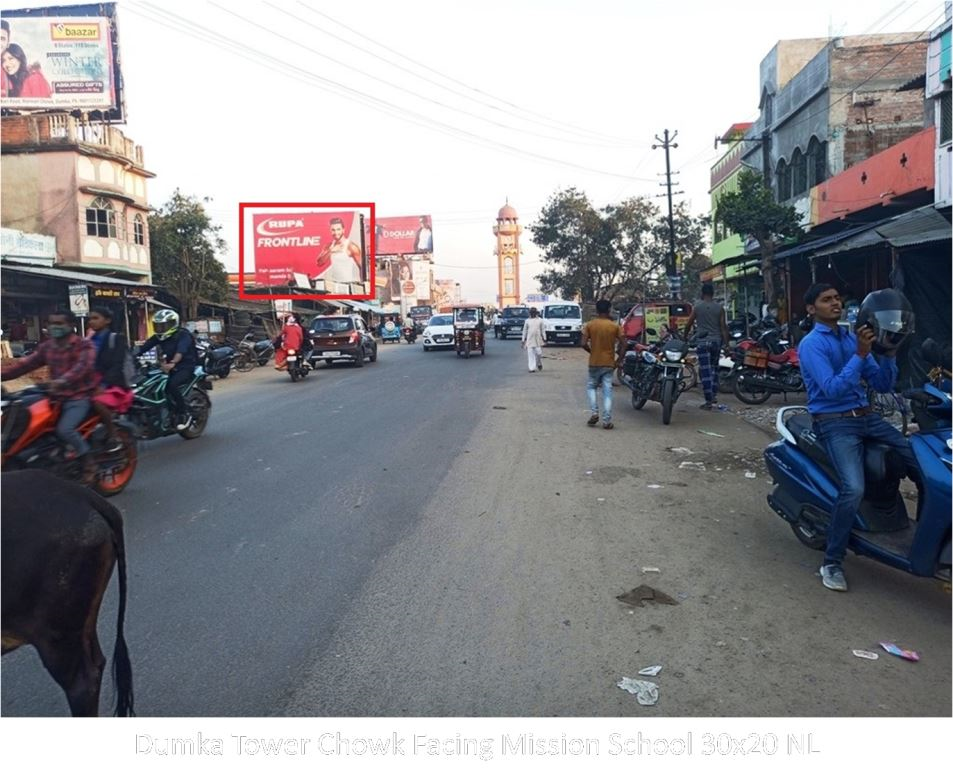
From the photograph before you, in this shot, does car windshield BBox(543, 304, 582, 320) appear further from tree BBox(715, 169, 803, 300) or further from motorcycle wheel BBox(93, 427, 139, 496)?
motorcycle wheel BBox(93, 427, 139, 496)

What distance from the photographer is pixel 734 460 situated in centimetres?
754

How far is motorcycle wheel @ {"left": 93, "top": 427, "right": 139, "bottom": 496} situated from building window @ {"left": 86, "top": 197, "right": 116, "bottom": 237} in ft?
78.7

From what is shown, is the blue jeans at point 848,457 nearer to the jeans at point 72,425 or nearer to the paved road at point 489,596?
the paved road at point 489,596

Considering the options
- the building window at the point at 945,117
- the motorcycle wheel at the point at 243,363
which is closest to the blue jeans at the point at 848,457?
the building window at the point at 945,117

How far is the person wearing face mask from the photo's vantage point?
237 inches

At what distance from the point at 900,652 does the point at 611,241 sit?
3986cm

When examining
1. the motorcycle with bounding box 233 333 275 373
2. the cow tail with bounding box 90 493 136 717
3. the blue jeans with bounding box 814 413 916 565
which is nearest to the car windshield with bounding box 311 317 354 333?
the motorcycle with bounding box 233 333 275 373

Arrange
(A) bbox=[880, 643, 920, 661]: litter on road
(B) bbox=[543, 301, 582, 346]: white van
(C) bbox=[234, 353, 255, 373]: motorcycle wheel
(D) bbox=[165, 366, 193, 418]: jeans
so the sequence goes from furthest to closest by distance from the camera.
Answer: (B) bbox=[543, 301, 582, 346]: white van, (C) bbox=[234, 353, 255, 373]: motorcycle wheel, (D) bbox=[165, 366, 193, 418]: jeans, (A) bbox=[880, 643, 920, 661]: litter on road

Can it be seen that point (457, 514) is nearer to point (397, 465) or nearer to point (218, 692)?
point (397, 465)

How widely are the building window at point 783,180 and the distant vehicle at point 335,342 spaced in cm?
1522

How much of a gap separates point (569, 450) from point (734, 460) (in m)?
1.73

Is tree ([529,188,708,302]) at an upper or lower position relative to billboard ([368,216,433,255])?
lower

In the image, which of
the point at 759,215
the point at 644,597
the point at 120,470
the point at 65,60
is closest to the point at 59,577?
the point at 644,597


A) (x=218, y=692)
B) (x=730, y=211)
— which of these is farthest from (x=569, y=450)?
(x=730, y=211)
